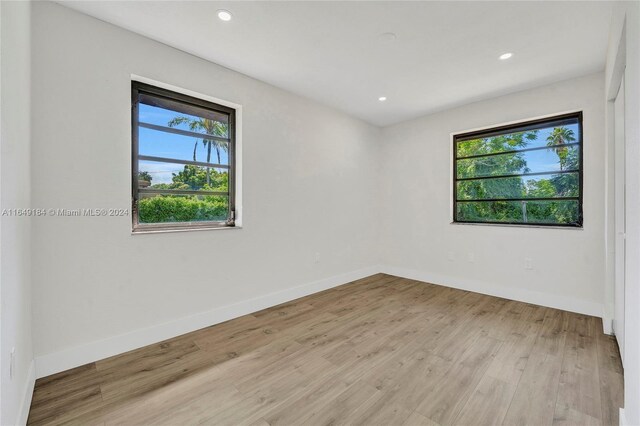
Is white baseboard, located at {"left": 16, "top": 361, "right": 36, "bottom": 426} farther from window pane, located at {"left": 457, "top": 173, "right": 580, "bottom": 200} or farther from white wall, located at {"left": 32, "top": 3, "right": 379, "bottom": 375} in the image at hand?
window pane, located at {"left": 457, "top": 173, "right": 580, "bottom": 200}

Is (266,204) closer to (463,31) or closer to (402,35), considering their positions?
(402,35)

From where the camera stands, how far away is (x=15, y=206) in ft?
4.68

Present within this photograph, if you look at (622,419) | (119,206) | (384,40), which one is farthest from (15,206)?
(622,419)

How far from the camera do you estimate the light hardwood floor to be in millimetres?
1580

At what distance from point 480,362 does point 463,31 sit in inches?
104

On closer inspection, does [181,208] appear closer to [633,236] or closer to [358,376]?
[358,376]

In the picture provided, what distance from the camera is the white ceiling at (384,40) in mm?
2037

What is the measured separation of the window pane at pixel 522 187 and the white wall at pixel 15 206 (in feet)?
14.7

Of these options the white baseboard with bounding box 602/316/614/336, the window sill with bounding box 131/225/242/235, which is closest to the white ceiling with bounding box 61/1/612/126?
the window sill with bounding box 131/225/242/235

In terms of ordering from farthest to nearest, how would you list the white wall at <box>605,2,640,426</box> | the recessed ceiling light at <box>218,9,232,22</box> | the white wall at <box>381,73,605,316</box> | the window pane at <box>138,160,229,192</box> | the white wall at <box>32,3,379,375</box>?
the white wall at <box>381,73,605,316</box> → the window pane at <box>138,160,229,192</box> → the recessed ceiling light at <box>218,9,232,22</box> → the white wall at <box>32,3,379,375</box> → the white wall at <box>605,2,640,426</box>

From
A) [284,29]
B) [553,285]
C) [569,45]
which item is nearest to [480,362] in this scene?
[553,285]

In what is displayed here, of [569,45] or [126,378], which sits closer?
[126,378]

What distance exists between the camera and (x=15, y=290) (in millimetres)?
1424

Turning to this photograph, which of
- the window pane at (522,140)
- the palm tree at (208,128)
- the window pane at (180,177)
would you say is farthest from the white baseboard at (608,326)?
the palm tree at (208,128)
